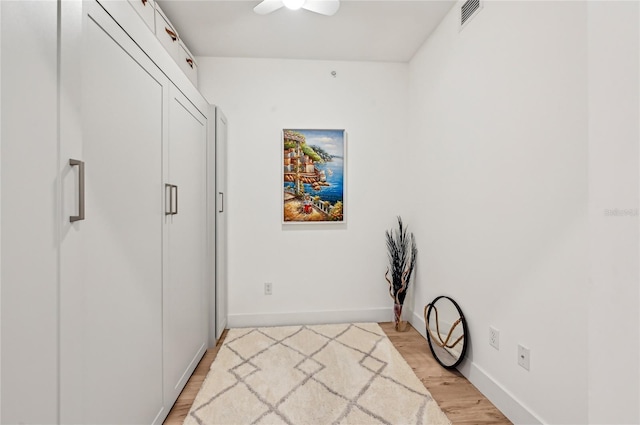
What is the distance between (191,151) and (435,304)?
6.91 feet

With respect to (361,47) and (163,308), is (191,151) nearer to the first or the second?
(163,308)

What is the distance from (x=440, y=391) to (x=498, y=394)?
1.03ft

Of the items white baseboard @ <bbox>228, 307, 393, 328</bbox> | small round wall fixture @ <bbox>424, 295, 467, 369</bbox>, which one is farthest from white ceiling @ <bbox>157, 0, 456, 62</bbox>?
white baseboard @ <bbox>228, 307, 393, 328</bbox>

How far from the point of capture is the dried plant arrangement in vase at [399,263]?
280 cm

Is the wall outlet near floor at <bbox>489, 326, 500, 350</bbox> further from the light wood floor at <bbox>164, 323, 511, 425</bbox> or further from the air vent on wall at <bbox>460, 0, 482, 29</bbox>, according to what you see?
the air vent on wall at <bbox>460, 0, 482, 29</bbox>

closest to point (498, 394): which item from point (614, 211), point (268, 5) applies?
point (614, 211)

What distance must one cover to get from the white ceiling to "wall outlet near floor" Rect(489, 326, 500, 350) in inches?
85.2

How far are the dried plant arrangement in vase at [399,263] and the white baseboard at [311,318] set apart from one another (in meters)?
0.21

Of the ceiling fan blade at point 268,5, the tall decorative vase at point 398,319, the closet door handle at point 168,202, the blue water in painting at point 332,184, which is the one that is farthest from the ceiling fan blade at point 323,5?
the tall decorative vase at point 398,319

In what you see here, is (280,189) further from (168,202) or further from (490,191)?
(490,191)

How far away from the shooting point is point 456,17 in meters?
2.15

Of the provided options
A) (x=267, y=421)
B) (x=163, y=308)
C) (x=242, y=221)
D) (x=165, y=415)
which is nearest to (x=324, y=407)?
(x=267, y=421)

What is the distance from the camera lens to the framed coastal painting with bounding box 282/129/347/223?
9.52ft

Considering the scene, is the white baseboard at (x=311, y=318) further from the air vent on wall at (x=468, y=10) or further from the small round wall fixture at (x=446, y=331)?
the air vent on wall at (x=468, y=10)
